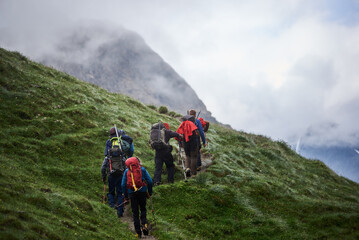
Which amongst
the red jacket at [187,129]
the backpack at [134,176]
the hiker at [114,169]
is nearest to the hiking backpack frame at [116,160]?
the hiker at [114,169]

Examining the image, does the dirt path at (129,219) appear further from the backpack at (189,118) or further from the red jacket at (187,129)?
the backpack at (189,118)

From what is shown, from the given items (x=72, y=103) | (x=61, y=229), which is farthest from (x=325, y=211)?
(x=72, y=103)

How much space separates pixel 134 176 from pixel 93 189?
362 centimetres

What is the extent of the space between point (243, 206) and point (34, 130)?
38.2 ft

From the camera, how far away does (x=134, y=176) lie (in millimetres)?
9750

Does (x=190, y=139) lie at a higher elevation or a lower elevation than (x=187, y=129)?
lower

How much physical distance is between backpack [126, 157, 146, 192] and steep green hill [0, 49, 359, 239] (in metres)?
1.55

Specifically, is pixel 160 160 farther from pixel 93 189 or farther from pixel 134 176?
pixel 134 176

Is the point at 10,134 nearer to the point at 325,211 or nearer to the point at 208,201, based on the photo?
the point at 208,201

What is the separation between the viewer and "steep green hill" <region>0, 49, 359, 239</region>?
8234mm

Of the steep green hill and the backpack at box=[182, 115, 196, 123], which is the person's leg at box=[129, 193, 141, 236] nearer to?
the steep green hill

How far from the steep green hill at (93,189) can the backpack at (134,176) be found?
155cm

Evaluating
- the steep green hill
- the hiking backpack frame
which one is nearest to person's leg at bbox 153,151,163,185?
the steep green hill

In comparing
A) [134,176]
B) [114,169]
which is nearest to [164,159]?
[114,169]
